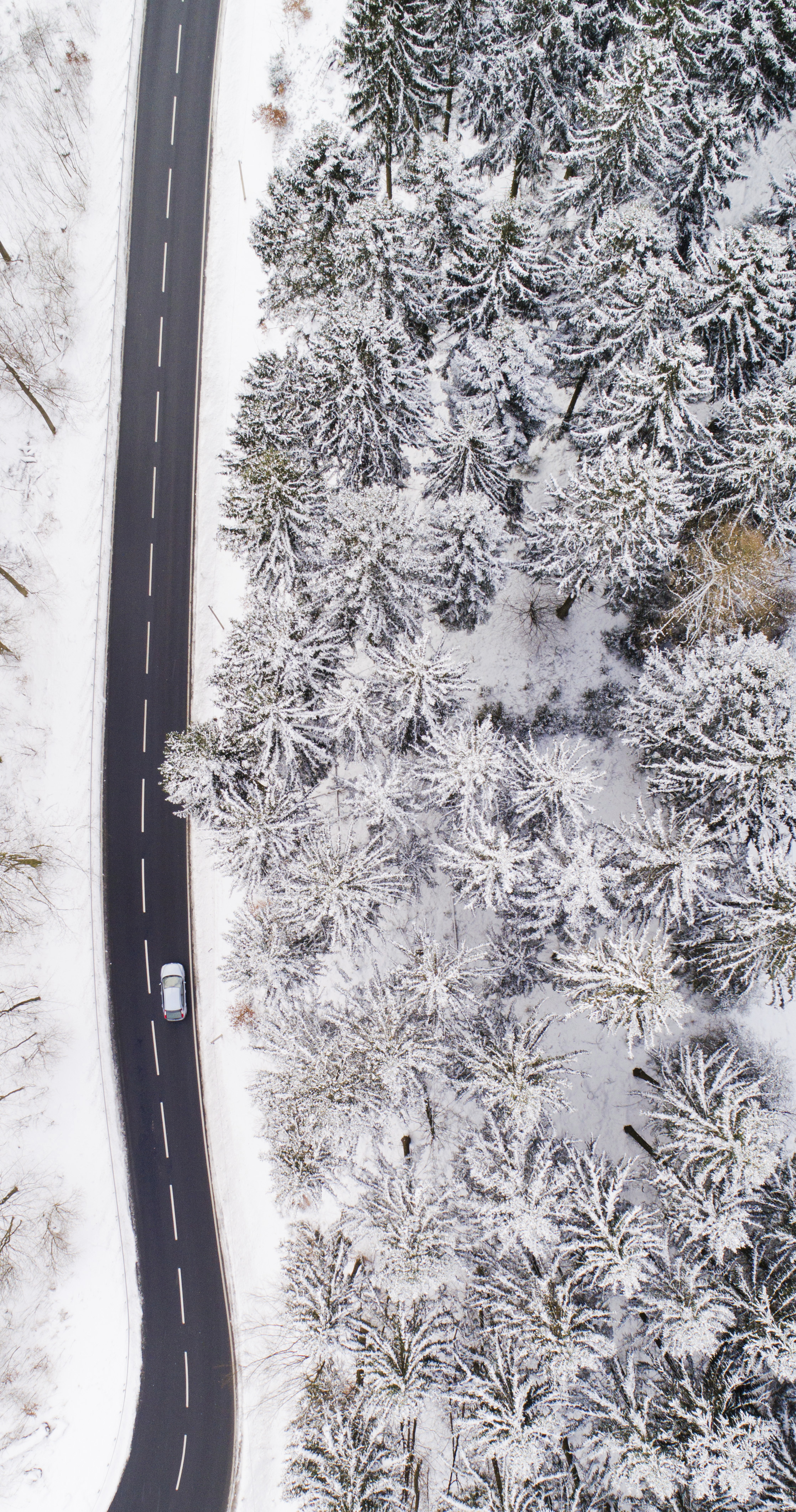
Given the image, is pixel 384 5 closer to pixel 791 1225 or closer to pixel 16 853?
pixel 16 853

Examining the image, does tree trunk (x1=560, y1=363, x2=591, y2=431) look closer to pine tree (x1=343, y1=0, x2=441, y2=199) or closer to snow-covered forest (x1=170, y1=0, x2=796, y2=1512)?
snow-covered forest (x1=170, y1=0, x2=796, y2=1512)

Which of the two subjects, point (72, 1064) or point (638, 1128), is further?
point (72, 1064)

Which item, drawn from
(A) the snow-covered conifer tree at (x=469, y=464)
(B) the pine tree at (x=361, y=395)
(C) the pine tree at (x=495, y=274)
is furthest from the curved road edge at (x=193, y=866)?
(C) the pine tree at (x=495, y=274)

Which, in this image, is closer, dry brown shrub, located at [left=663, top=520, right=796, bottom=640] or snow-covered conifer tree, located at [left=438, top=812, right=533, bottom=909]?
snow-covered conifer tree, located at [left=438, top=812, right=533, bottom=909]

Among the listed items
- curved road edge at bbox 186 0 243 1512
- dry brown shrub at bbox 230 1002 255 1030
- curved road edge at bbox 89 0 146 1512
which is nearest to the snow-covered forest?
curved road edge at bbox 186 0 243 1512

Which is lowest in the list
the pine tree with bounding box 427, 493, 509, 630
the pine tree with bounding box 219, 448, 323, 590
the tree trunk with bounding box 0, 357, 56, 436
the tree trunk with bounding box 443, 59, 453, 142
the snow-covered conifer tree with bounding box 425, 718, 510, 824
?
the snow-covered conifer tree with bounding box 425, 718, 510, 824

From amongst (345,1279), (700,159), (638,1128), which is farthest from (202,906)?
(700,159)
